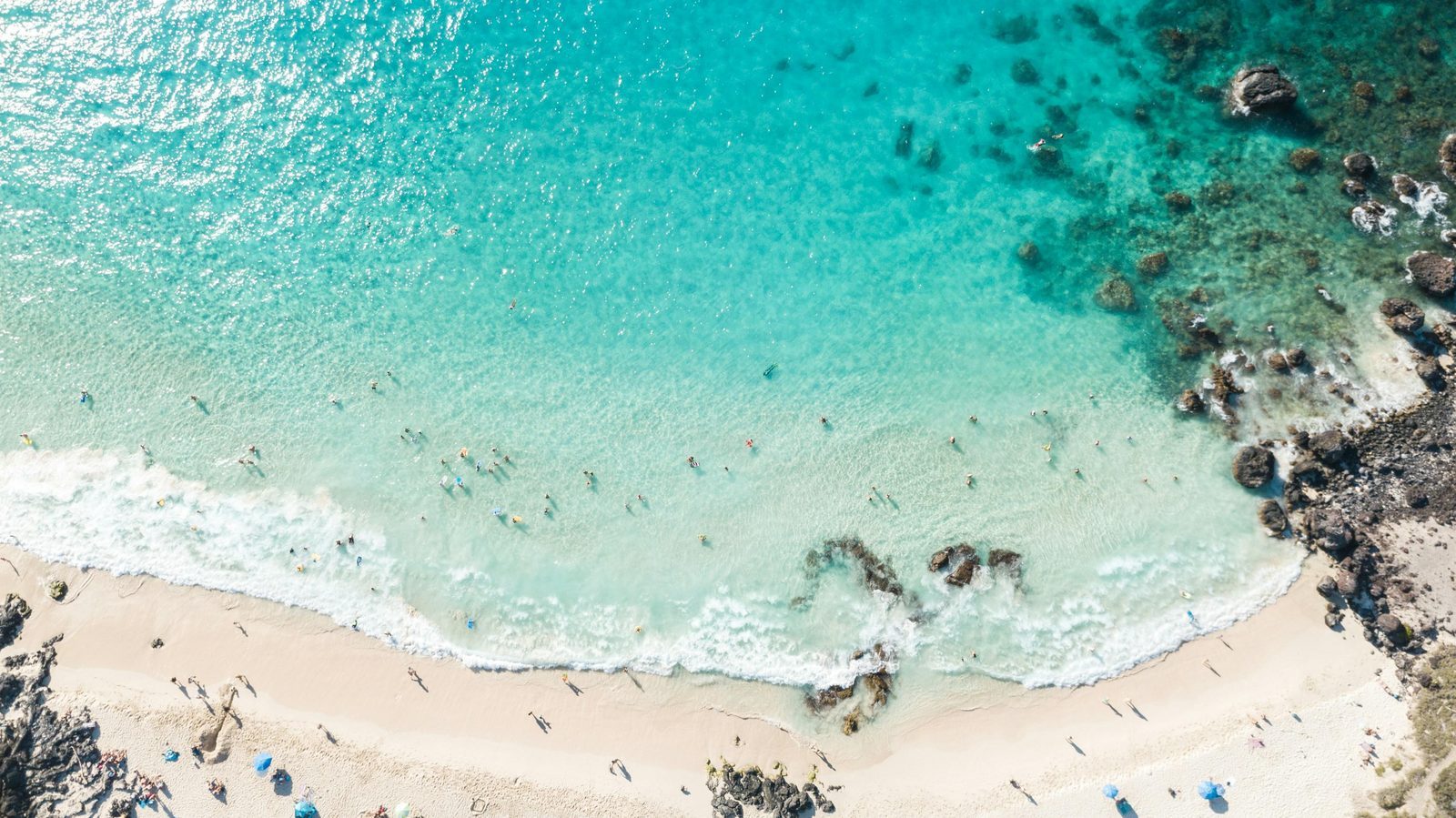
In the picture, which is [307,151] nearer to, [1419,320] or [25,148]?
[25,148]

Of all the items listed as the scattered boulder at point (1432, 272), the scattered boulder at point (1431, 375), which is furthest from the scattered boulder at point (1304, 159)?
the scattered boulder at point (1431, 375)

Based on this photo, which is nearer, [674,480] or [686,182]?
[674,480]

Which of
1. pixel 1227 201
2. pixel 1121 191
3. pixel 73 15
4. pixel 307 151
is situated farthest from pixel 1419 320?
pixel 73 15

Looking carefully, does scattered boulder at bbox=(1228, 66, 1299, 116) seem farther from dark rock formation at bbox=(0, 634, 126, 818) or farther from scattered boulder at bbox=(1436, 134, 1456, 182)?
dark rock formation at bbox=(0, 634, 126, 818)

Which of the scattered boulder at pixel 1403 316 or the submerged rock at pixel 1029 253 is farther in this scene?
the submerged rock at pixel 1029 253

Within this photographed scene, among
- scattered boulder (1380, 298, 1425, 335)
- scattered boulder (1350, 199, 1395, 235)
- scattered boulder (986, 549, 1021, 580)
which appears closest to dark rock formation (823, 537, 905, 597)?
scattered boulder (986, 549, 1021, 580)

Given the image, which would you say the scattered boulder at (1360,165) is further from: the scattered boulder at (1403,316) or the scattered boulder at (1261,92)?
the scattered boulder at (1403,316)
